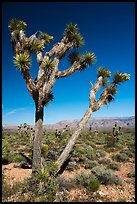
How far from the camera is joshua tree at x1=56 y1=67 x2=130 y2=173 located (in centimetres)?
1033

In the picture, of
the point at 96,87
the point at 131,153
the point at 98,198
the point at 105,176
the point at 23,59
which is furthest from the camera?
the point at 131,153

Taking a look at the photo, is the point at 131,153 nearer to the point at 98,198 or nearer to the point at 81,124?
the point at 81,124

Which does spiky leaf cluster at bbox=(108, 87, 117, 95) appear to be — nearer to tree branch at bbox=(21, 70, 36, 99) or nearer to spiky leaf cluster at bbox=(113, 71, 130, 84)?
spiky leaf cluster at bbox=(113, 71, 130, 84)

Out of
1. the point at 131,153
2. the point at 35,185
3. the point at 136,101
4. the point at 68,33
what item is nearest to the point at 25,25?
the point at 68,33

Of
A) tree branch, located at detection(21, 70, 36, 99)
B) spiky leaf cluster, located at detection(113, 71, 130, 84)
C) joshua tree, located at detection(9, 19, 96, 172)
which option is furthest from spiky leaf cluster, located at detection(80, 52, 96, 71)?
tree branch, located at detection(21, 70, 36, 99)

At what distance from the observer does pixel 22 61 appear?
31.7ft

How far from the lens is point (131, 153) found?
17.3 meters

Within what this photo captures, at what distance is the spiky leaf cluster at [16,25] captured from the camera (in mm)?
10875

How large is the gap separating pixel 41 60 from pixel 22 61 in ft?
4.75

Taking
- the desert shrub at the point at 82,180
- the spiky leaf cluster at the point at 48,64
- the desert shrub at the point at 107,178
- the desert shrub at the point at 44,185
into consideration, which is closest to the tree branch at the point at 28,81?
the spiky leaf cluster at the point at 48,64

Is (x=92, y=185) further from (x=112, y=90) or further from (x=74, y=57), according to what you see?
(x=74, y=57)

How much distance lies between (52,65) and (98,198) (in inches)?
202

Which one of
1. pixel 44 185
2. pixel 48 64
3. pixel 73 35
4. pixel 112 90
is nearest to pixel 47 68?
pixel 48 64

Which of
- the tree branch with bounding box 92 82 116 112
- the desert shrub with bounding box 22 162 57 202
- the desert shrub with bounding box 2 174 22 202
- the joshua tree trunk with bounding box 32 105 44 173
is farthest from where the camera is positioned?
the tree branch with bounding box 92 82 116 112
